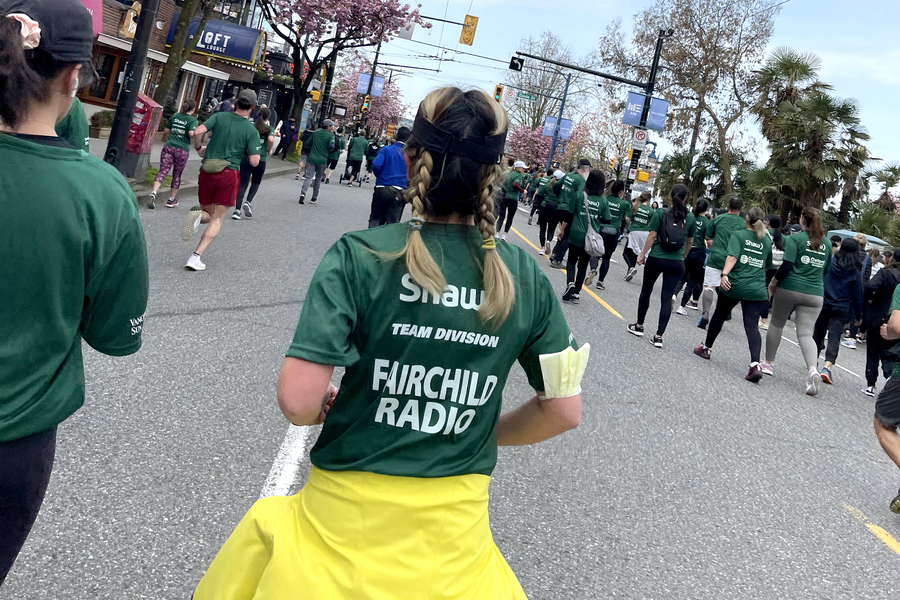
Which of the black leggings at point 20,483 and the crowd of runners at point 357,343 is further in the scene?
the black leggings at point 20,483

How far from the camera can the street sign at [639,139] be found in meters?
33.0

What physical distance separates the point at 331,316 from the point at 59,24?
815 millimetres

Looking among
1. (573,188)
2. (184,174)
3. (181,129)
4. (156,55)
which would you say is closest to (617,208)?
(573,188)

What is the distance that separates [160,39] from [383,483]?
33900 mm

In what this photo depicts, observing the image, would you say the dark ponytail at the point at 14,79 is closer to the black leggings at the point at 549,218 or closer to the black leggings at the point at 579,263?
the black leggings at the point at 579,263

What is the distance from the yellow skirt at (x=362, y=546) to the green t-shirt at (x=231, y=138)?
28.3 ft

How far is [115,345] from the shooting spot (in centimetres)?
202

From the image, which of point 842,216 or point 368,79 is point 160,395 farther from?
point 368,79

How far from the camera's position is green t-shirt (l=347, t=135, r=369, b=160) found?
26625 mm

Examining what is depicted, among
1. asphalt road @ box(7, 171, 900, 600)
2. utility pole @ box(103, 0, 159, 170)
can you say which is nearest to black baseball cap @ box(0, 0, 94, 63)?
asphalt road @ box(7, 171, 900, 600)

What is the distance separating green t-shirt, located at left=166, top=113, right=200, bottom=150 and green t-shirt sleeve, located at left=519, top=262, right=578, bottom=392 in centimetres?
1209

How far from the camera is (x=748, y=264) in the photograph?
9711 millimetres

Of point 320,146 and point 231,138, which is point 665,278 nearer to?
point 231,138

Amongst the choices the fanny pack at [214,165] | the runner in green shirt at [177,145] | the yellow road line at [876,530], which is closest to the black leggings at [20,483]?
the yellow road line at [876,530]
